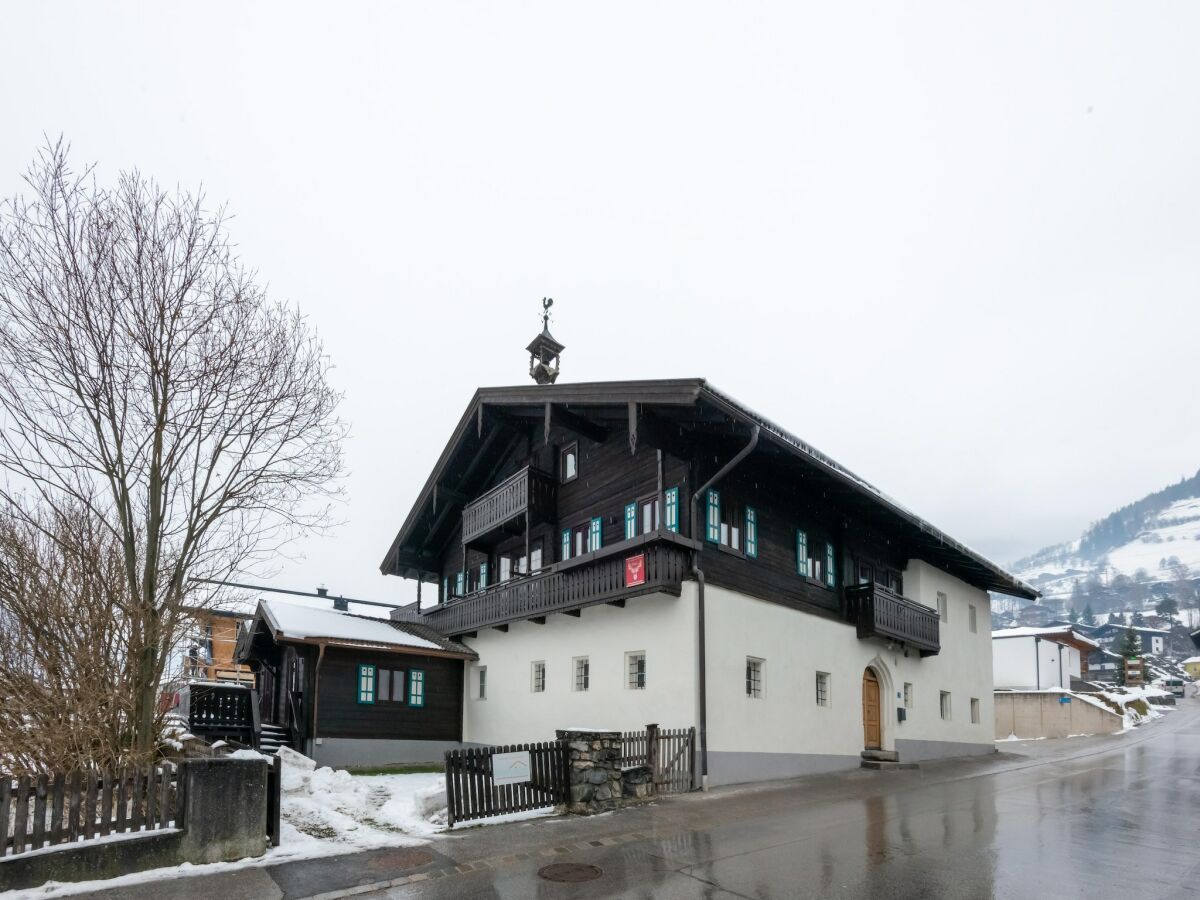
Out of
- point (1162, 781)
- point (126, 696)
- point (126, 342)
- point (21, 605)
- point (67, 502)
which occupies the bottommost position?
point (1162, 781)

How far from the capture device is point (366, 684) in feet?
71.6

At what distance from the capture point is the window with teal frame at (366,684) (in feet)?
71.1

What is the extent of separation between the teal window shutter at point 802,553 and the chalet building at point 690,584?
0.10 m

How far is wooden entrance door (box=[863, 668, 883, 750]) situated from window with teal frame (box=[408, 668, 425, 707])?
1181 cm

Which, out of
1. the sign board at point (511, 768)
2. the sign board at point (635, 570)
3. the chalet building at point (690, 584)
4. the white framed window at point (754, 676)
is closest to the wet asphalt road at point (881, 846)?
the sign board at point (511, 768)

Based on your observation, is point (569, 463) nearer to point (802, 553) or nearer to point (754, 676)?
point (802, 553)

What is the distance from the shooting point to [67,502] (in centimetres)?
1085

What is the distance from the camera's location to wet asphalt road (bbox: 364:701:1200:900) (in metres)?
8.97

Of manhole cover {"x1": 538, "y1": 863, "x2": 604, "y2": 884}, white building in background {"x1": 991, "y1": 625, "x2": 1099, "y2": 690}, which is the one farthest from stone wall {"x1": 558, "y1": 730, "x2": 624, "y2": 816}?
white building in background {"x1": 991, "y1": 625, "x2": 1099, "y2": 690}

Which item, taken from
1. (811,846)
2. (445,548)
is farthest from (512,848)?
(445,548)

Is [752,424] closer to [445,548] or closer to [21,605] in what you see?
[21,605]

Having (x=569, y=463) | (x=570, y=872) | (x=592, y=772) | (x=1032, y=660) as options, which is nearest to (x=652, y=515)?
(x=569, y=463)

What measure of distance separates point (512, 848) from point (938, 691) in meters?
18.8

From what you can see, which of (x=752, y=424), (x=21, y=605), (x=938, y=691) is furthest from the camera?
(x=938, y=691)
